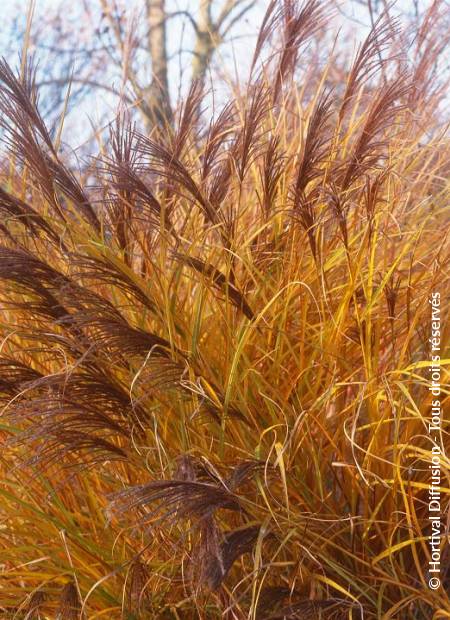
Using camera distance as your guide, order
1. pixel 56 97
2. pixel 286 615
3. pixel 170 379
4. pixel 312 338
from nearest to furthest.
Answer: pixel 286 615, pixel 170 379, pixel 312 338, pixel 56 97

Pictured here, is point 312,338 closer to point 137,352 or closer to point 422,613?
point 137,352

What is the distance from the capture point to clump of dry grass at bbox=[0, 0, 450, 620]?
68.6 inches

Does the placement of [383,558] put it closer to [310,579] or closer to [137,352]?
[310,579]

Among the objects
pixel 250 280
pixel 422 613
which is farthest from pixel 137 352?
pixel 422 613

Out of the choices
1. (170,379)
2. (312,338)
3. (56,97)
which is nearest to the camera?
(170,379)

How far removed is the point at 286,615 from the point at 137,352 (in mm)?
568

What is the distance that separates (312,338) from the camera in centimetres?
205

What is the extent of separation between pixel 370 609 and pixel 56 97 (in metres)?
12.3

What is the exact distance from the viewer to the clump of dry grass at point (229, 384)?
174 centimetres

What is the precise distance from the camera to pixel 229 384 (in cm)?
177

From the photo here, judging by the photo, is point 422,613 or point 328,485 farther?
point 328,485

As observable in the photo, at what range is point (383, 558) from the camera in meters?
1.88

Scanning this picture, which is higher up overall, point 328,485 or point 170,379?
point 170,379

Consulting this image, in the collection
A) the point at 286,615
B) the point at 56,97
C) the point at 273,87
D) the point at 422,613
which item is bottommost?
the point at 422,613
